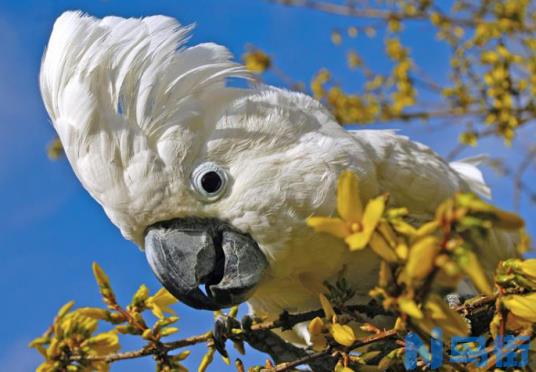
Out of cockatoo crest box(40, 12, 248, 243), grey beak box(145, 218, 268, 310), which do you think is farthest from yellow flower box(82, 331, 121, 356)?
cockatoo crest box(40, 12, 248, 243)

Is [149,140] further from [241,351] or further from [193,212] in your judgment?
[241,351]

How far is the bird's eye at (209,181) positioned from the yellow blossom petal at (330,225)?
39.1 inches

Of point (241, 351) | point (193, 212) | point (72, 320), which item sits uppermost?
point (193, 212)

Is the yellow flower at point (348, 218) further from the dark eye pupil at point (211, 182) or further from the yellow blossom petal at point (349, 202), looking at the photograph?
the dark eye pupil at point (211, 182)

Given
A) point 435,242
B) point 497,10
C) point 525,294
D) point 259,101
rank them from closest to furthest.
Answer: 1. point 435,242
2. point 525,294
3. point 259,101
4. point 497,10

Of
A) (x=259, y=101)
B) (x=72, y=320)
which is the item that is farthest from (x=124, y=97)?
(x=72, y=320)

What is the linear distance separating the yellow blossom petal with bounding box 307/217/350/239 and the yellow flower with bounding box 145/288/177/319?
2.70ft

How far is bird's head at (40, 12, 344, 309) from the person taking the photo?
2.16 meters

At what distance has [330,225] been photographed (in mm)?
1211

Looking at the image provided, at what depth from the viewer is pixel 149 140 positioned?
2223mm

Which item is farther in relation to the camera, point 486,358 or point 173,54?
point 173,54

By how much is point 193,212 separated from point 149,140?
0.27 metres

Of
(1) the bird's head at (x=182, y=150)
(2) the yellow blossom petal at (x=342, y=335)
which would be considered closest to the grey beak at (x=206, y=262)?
(1) the bird's head at (x=182, y=150)

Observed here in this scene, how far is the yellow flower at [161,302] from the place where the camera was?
6.33 ft
